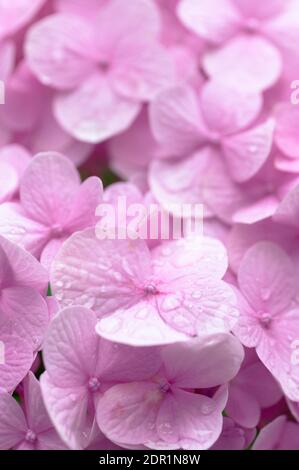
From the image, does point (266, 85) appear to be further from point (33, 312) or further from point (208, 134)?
point (33, 312)


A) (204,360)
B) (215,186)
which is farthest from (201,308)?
(215,186)

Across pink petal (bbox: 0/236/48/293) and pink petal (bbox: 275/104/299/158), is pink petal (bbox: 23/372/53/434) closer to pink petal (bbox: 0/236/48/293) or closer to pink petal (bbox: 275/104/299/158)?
pink petal (bbox: 0/236/48/293)

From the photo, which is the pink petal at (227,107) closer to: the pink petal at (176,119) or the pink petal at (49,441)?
the pink petal at (176,119)

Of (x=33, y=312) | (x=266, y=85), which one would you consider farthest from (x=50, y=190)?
(x=266, y=85)

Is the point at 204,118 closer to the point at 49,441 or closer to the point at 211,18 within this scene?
the point at 211,18

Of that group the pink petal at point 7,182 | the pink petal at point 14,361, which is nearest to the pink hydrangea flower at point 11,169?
the pink petal at point 7,182
